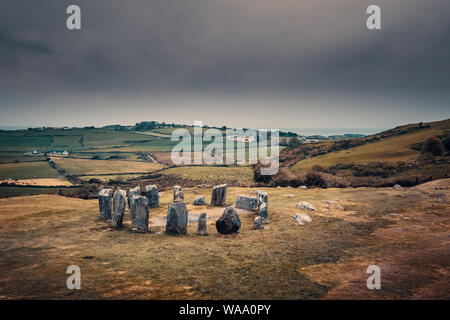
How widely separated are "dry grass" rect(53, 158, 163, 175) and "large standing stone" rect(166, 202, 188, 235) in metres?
66.5

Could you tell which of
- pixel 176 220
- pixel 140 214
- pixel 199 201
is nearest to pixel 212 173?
pixel 199 201

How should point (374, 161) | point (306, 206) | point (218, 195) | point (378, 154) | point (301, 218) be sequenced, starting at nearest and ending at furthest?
point (301, 218)
point (306, 206)
point (218, 195)
point (374, 161)
point (378, 154)

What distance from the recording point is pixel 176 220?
714 inches

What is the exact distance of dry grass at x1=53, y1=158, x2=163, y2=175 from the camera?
7882cm

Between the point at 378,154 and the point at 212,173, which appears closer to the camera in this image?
the point at 378,154

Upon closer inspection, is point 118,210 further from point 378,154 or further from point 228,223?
point 378,154

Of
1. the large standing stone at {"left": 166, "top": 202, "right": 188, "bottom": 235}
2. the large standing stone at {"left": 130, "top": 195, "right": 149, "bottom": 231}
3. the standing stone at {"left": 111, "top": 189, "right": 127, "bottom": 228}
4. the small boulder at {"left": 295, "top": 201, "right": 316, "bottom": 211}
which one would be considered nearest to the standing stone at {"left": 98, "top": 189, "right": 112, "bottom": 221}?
the standing stone at {"left": 111, "top": 189, "right": 127, "bottom": 228}

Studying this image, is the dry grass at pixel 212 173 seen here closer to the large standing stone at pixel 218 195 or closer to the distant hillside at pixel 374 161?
the distant hillside at pixel 374 161

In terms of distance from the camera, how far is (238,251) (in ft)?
48.2

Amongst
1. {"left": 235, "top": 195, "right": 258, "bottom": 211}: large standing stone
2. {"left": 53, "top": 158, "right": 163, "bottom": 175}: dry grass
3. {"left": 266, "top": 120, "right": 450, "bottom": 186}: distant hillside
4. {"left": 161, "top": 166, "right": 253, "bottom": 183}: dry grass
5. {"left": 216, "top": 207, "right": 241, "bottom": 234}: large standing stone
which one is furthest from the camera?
{"left": 53, "top": 158, "right": 163, "bottom": 175}: dry grass

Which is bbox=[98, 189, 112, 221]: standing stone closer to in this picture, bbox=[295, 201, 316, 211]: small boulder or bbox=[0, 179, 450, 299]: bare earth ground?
bbox=[0, 179, 450, 299]: bare earth ground

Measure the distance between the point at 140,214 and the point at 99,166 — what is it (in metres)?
75.3
